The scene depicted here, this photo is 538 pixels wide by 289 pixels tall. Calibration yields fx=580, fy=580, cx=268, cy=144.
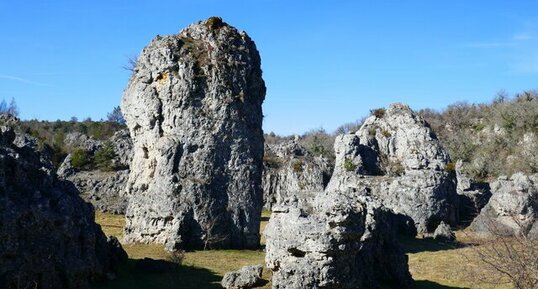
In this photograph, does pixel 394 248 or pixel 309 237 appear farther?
pixel 394 248

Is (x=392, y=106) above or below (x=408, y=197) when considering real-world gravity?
above

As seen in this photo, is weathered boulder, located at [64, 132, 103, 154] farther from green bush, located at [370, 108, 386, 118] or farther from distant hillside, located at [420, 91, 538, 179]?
distant hillside, located at [420, 91, 538, 179]

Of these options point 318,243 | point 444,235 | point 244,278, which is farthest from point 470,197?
point 318,243

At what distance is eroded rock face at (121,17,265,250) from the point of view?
2503 centimetres

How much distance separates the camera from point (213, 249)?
→ 24875 mm

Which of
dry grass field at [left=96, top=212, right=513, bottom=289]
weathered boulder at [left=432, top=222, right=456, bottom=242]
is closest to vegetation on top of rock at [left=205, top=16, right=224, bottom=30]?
dry grass field at [left=96, top=212, right=513, bottom=289]

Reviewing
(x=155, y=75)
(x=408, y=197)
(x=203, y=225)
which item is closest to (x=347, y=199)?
(x=203, y=225)

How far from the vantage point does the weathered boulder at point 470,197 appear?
38750 mm

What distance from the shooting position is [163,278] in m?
18.4

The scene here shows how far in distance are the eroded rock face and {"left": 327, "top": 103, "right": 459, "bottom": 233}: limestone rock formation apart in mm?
9090

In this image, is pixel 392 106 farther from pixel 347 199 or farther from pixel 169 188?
pixel 347 199

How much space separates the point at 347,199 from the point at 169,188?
1225 cm

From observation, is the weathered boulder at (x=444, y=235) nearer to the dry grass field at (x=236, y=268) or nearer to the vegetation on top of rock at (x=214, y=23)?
the dry grass field at (x=236, y=268)

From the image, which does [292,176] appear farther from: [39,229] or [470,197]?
[39,229]
